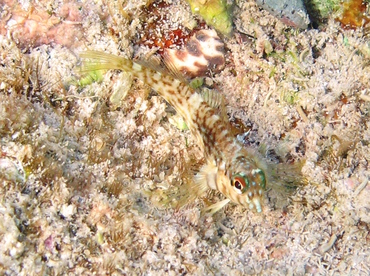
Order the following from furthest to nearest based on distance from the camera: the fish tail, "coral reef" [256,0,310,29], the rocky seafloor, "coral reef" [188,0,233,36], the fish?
"coral reef" [256,0,310,29]
"coral reef" [188,0,233,36]
the fish tail
the fish
the rocky seafloor

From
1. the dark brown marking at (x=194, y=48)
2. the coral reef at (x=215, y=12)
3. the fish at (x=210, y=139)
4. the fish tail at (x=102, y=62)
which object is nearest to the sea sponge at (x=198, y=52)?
the dark brown marking at (x=194, y=48)

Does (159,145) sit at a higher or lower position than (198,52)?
lower

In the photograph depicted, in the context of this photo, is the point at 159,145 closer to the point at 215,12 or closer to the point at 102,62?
the point at 102,62

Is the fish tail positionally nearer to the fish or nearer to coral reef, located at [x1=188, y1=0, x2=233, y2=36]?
the fish

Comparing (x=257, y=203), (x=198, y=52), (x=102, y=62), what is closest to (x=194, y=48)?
(x=198, y=52)

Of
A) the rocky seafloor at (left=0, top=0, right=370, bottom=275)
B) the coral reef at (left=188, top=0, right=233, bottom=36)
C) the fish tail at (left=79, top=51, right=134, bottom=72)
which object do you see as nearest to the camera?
the rocky seafloor at (left=0, top=0, right=370, bottom=275)

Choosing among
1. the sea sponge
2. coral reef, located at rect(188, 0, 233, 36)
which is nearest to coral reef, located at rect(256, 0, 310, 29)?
coral reef, located at rect(188, 0, 233, 36)
